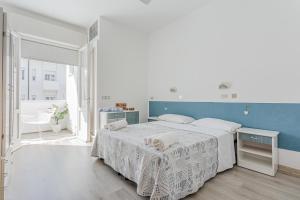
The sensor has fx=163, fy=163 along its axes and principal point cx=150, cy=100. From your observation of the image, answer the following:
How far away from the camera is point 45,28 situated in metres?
4.14

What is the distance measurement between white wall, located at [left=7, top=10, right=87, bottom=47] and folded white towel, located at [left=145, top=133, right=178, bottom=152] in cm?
390

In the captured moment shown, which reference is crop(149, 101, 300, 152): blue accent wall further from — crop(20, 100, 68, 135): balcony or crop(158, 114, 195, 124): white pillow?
crop(20, 100, 68, 135): balcony

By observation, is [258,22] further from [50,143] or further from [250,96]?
[50,143]

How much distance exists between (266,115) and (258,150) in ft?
2.02

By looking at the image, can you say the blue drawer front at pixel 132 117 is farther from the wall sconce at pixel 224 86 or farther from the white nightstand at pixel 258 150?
the white nightstand at pixel 258 150

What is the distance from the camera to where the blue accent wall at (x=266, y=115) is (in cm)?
255

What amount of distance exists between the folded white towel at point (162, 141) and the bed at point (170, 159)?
51mm

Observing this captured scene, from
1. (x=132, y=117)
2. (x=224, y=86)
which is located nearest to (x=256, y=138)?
(x=224, y=86)

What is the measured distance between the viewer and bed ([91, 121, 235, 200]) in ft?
5.98

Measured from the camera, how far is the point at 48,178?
2.42 m

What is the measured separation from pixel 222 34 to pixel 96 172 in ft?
11.7

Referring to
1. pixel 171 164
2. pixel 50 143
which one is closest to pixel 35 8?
pixel 50 143

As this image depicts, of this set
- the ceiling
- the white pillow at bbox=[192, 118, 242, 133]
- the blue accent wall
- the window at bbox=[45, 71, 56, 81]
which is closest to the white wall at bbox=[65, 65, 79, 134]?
the ceiling

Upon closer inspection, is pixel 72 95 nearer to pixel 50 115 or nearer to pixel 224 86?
pixel 50 115
